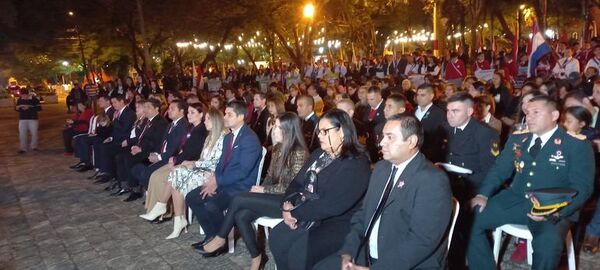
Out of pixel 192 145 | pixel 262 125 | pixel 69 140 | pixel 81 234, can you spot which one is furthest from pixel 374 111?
pixel 69 140

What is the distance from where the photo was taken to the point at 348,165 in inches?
155

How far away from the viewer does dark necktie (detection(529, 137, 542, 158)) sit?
409 cm

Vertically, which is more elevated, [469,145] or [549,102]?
[549,102]

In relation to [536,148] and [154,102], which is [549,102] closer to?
[536,148]

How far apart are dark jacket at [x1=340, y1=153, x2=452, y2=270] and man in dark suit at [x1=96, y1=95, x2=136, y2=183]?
22.9 feet

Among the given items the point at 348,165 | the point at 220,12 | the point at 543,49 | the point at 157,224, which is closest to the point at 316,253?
the point at 348,165

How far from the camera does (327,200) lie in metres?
3.94

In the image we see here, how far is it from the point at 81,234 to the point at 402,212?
4.89 metres

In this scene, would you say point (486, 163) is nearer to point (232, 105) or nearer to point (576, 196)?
point (576, 196)

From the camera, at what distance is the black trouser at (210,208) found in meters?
5.45

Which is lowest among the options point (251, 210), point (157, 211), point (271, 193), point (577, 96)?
point (157, 211)

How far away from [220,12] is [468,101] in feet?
69.0

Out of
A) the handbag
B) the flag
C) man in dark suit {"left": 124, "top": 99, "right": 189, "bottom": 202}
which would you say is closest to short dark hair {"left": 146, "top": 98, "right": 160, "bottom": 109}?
man in dark suit {"left": 124, "top": 99, "right": 189, "bottom": 202}

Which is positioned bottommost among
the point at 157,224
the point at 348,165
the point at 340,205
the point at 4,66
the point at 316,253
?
the point at 157,224
